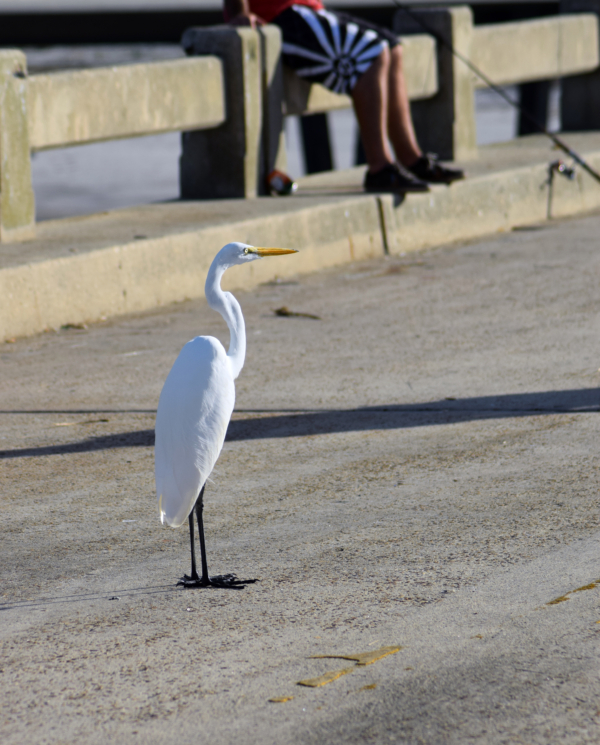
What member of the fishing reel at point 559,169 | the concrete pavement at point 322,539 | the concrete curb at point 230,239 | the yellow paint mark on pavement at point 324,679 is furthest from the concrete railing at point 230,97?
the yellow paint mark on pavement at point 324,679

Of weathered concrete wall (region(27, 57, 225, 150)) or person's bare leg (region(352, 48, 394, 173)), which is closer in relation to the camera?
weathered concrete wall (region(27, 57, 225, 150))

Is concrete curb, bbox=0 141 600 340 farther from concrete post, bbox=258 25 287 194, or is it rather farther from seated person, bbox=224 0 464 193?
concrete post, bbox=258 25 287 194

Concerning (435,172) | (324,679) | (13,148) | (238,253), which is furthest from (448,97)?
(324,679)

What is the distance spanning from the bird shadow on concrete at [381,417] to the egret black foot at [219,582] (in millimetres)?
1413

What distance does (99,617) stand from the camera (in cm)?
314

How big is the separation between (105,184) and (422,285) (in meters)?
9.21

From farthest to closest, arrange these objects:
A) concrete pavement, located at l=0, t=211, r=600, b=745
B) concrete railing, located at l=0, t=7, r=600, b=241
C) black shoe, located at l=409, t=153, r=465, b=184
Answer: black shoe, located at l=409, t=153, r=465, b=184 < concrete railing, located at l=0, t=7, r=600, b=241 < concrete pavement, located at l=0, t=211, r=600, b=745

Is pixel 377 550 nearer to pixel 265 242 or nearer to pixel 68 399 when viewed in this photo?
pixel 68 399

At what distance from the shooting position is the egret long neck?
11.6 feet

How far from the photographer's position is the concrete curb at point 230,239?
21.5 feet

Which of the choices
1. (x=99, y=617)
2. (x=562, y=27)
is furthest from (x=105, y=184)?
(x=99, y=617)

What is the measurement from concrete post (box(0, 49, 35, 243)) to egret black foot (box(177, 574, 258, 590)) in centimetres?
424

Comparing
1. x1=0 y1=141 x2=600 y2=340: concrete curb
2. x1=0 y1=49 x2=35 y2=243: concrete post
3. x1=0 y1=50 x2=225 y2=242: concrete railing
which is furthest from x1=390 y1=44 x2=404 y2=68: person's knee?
x1=0 y1=49 x2=35 y2=243: concrete post

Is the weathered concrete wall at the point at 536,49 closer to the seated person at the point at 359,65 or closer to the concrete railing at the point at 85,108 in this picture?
the seated person at the point at 359,65
